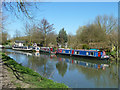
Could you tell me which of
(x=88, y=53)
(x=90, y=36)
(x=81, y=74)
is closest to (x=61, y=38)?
(x=90, y=36)

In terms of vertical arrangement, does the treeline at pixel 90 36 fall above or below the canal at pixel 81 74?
above

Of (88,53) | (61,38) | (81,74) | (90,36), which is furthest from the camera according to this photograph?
(61,38)

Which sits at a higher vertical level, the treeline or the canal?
the treeline

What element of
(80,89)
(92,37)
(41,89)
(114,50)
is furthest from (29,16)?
(92,37)

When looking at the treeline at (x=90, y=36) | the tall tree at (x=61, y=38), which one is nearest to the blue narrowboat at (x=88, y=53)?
the treeline at (x=90, y=36)

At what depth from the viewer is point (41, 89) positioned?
15.9 feet

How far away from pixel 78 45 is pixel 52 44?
10746mm

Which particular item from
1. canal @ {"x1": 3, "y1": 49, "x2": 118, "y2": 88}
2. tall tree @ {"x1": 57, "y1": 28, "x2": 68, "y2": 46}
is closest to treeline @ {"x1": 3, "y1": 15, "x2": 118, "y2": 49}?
tall tree @ {"x1": 57, "y1": 28, "x2": 68, "y2": 46}

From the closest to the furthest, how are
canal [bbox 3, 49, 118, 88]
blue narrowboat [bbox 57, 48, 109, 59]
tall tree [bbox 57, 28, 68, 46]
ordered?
canal [bbox 3, 49, 118, 88], blue narrowboat [bbox 57, 48, 109, 59], tall tree [bbox 57, 28, 68, 46]

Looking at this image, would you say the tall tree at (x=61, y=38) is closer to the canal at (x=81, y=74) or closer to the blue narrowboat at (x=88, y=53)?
the blue narrowboat at (x=88, y=53)

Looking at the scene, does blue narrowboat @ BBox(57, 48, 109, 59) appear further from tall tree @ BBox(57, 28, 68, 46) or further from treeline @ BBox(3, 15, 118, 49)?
tall tree @ BBox(57, 28, 68, 46)

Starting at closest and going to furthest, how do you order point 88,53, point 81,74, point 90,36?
point 81,74 → point 88,53 → point 90,36

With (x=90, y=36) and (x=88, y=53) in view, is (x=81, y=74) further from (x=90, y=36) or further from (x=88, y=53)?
(x=90, y=36)

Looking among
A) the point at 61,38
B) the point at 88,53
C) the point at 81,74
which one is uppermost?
the point at 61,38
